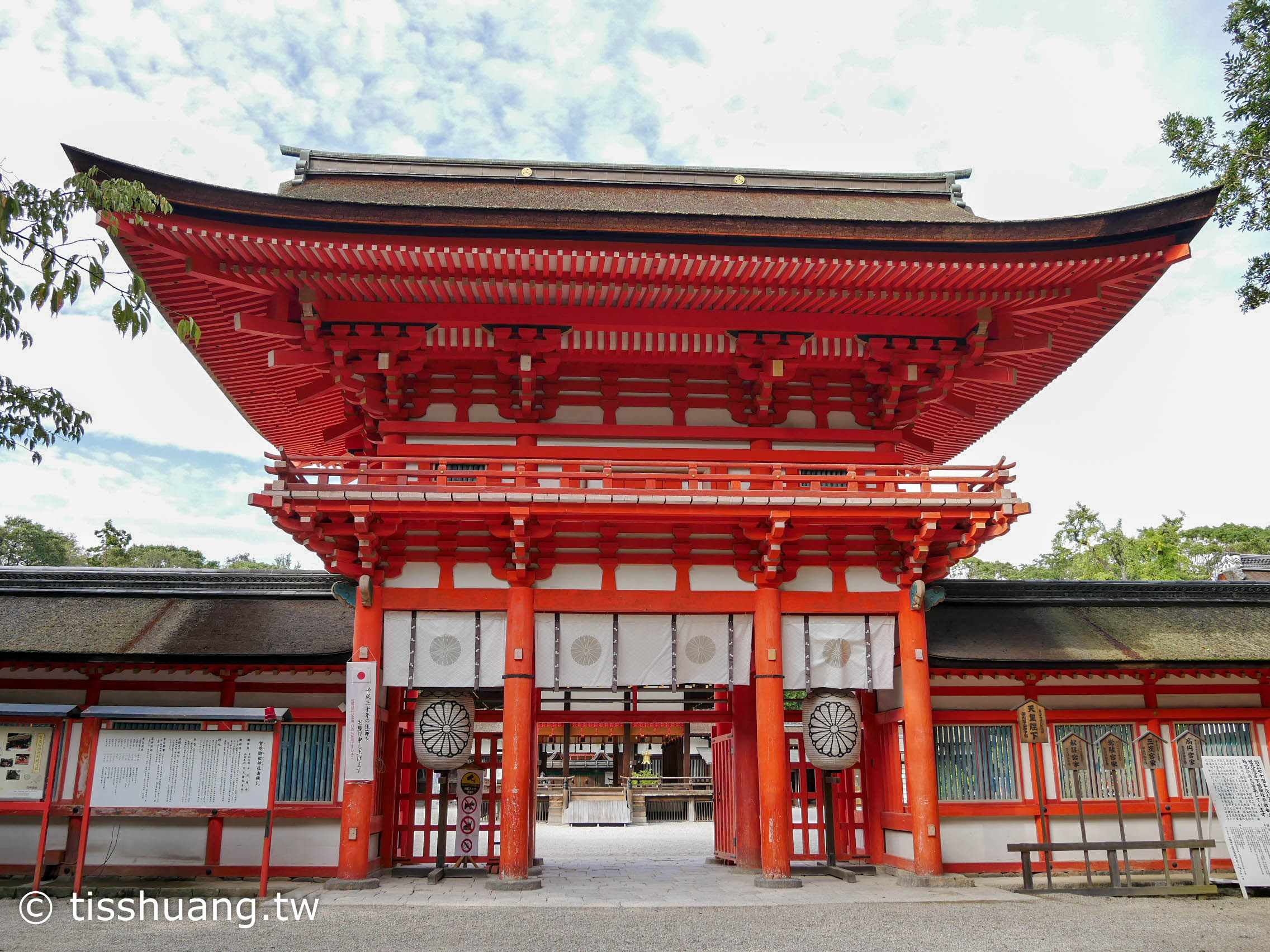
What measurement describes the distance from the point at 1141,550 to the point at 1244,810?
36.0 meters

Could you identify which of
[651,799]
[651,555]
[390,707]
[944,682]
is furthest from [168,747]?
[651,799]

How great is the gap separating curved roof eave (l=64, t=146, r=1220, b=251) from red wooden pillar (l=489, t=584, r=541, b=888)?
4.13 m

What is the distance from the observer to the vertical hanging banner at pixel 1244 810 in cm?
1027

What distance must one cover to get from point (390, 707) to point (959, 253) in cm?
870

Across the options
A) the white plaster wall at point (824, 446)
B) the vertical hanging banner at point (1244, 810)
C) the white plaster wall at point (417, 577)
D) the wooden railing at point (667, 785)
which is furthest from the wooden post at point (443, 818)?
the wooden railing at point (667, 785)

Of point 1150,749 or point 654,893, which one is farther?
point 1150,749

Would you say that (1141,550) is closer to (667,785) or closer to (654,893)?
(667,785)

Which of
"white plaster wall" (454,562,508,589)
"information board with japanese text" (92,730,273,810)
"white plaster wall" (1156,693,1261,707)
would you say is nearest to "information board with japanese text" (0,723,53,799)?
"information board with japanese text" (92,730,273,810)

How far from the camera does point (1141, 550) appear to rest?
140ft

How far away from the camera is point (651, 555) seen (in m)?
11.0

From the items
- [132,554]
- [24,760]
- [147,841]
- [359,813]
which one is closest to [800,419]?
[359,813]

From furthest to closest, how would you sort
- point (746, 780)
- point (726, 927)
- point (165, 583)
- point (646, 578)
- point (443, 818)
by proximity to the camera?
1. point (165, 583)
2. point (746, 780)
3. point (443, 818)
4. point (646, 578)
5. point (726, 927)

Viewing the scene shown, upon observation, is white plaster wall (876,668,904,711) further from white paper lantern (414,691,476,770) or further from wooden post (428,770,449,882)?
wooden post (428,770,449,882)

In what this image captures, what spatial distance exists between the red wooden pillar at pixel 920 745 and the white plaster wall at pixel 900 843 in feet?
0.87
